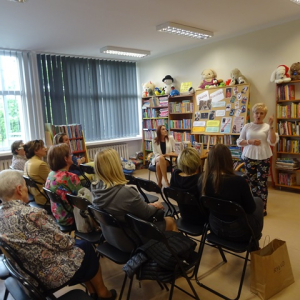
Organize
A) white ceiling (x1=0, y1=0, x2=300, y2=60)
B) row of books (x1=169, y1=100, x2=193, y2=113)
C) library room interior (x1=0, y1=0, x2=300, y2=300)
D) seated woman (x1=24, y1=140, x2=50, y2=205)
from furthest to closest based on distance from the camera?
row of books (x1=169, y1=100, x2=193, y2=113)
white ceiling (x1=0, y1=0, x2=300, y2=60)
seated woman (x1=24, y1=140, x2=50, y2=205)
library room interior (x1=0, y1=0, x2=300, y2=300)

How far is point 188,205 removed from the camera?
2.43 meters

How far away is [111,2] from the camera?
3518 millimetres

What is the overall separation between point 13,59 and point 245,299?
601 centimetres

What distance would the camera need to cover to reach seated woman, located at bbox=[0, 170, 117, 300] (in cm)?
152

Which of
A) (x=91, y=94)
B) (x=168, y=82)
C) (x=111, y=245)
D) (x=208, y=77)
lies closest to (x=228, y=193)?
(x=111, y=245)

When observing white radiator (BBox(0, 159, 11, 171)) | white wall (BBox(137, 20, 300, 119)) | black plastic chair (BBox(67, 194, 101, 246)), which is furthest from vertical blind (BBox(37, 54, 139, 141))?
black plastic chair (BBox(67, 194, 101, 246))

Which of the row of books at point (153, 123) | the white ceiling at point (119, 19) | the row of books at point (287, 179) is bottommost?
the row of books at point (287, 179)

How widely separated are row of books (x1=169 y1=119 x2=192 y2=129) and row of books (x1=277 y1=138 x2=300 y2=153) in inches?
81.4

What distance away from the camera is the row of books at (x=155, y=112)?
6.79 meters

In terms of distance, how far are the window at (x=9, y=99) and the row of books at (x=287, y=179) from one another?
5.42m

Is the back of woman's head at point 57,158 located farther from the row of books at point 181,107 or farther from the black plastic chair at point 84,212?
the row of books at point 181,107

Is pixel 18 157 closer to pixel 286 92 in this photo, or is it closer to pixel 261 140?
pixel 261 140

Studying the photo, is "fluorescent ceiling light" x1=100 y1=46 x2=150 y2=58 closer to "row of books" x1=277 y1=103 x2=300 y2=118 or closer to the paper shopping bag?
"row of books" x1=277 y1=103 x2=300 y2=118

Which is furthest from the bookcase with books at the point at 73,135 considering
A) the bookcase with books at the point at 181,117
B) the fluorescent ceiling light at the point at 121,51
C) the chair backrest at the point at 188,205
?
the chair backrest at the point at 188,205
